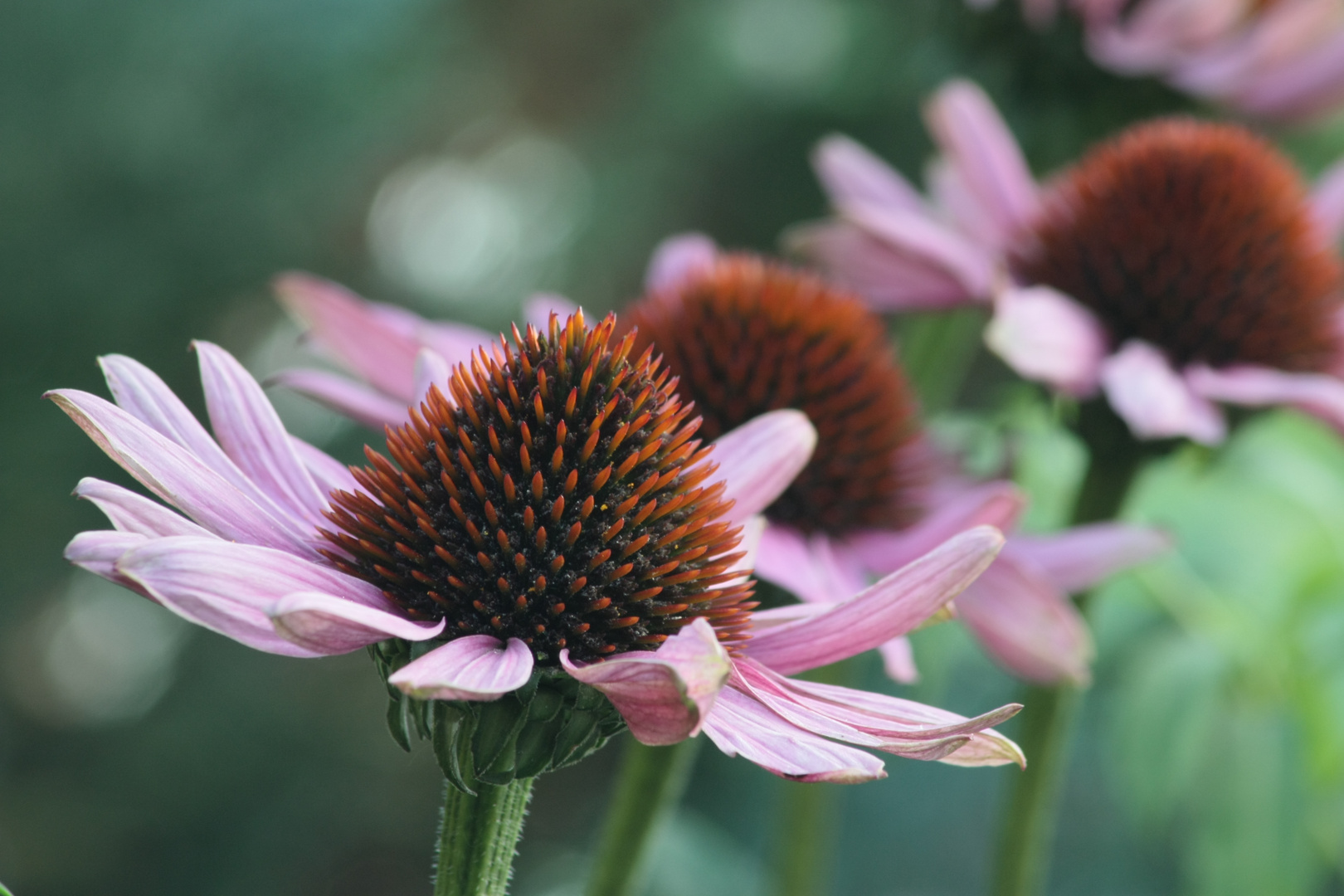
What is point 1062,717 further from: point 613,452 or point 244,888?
point 244,888

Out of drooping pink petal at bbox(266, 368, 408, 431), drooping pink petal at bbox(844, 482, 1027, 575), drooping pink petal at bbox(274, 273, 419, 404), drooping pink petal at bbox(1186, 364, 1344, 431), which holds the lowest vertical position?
drooping pink petal at bbox(266, 368, 408, 431)

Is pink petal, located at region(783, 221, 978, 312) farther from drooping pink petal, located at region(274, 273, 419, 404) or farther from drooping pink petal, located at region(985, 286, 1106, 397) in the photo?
drooping pink petal, located at region(274, 273, 419, 404)

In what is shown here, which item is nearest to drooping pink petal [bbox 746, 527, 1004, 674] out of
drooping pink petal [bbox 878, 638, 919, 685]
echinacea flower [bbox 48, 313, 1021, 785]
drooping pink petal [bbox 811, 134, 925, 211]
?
echinacea flower [bbox 48, 313, 1021, 785]

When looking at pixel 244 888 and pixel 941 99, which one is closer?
pixel 941 99

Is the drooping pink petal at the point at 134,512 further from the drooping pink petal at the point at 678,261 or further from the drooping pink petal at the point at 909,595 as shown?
the drooping pink petal at the point at 678,261

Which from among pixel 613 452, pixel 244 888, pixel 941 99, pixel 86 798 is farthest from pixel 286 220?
pixel 613 452

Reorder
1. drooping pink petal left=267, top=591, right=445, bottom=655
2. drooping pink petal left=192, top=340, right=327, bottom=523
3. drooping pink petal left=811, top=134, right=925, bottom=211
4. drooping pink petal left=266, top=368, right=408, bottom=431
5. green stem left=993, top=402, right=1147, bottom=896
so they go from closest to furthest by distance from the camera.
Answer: drooping pink petal left=267, top=591, right=445, bottom=655, drooping pink petal left=192, top=340, right=327, bottom=523, drooping pink petal left=266, top=368, right=408, bottom=431, green stem left=993, top=402, right=1147, bottom=896, drooping pink petal left=811, top=134, right=925, bottom=211

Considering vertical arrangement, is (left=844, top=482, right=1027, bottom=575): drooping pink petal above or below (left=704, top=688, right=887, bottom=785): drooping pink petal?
above
